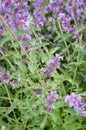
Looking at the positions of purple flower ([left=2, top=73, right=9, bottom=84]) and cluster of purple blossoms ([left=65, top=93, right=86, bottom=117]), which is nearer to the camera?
cluster of purple blossoms ([left=65, top=93, right=86, bottom=117])

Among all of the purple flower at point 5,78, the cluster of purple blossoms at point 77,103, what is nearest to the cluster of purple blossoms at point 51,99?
the cluster of purple blossoms at point 77,103

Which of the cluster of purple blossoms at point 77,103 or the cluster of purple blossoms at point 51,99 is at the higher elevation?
the cluster of purple blossoms at point 51,99

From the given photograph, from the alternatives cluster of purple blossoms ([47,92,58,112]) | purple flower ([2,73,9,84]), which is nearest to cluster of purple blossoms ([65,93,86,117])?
cluster of purple blossoms ([47,92,58,112])

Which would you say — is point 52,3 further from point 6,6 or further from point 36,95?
point 36,95

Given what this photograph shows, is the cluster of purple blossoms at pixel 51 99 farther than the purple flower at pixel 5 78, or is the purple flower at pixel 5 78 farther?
the purple flower at pixel 5 78

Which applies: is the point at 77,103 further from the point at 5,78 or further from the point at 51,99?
the point at 5,78

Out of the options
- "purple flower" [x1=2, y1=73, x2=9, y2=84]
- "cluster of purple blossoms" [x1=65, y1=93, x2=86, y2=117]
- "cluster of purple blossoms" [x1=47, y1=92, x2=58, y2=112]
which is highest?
"purple flower" [x1=2, y1=73, x2=9, y2=84]

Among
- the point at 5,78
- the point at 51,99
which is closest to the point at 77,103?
the point at 51,99

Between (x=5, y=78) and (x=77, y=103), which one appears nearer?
(x=77, y=103)

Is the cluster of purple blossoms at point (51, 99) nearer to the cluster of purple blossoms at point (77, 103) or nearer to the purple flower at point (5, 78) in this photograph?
the cluster of purple blossoms at point (77, 103)

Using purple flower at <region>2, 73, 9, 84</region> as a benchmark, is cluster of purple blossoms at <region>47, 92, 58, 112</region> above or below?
below

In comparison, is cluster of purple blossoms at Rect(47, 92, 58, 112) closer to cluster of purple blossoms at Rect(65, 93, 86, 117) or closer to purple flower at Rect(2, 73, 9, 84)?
cluster of purple blossoms at Rect(65, 93, 86, 117)
